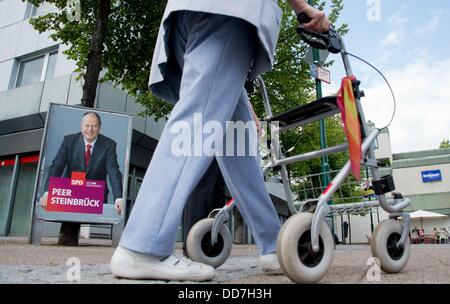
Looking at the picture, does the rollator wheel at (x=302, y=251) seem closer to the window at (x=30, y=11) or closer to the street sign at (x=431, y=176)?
the window at (x=30, y=11)

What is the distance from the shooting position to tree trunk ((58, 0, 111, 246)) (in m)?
6.33

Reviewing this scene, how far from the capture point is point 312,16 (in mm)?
1928

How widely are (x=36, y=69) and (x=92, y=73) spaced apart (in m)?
8.54

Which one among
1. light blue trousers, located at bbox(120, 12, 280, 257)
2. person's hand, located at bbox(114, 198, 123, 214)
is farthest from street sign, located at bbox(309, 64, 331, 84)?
light blue trousers, located at bbox(120, 12, 280, 257)

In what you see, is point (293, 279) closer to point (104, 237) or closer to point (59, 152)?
point (59, 152)

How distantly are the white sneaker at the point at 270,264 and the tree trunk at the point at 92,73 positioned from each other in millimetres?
5132

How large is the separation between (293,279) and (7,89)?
50.4 feet

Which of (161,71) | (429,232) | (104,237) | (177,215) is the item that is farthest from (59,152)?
(429,232)

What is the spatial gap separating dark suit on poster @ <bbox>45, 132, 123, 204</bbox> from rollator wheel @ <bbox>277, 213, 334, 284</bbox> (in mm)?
5434

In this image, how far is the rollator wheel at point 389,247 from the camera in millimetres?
1996

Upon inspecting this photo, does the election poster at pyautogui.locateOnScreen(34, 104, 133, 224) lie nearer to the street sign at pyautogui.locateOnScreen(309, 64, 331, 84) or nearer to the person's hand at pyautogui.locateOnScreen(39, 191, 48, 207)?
the person's hand at pyautogui.locateOnScreen(39, 191, 48, 207)

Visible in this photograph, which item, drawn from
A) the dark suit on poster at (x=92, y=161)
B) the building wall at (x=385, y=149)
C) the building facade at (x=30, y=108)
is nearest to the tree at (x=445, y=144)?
the building wall at (x=385, y=149)
